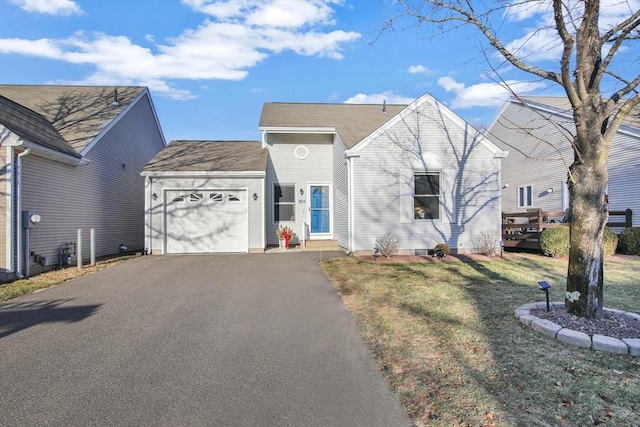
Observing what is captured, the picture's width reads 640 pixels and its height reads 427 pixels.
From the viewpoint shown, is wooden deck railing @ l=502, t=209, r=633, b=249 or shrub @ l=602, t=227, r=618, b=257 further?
wooden deck railing @ l=502, t=209, r=633, b=249

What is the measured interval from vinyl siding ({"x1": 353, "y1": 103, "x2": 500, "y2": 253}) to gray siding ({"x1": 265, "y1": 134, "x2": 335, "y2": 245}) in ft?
10.9

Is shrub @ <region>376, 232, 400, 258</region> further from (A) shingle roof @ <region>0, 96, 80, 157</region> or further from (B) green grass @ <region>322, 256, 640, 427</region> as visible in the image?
(A) shingle roof @ <region>0, 96, 80, 157</region>

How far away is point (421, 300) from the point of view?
6527 millimetres

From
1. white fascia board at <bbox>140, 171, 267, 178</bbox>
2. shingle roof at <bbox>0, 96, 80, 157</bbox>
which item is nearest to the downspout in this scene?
shingle roof at <bbox>0, 96, 80, 157</bbox>

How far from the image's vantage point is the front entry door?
15.4 metres

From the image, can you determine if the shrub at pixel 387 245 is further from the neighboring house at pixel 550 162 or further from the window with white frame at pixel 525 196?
the window with white frame at pixel 525 196

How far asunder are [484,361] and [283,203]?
11.8m

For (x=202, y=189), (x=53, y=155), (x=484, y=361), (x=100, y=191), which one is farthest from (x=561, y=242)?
(x=100, y=191)

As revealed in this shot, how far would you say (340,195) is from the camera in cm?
1398

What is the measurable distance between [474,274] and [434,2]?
5.81 metres

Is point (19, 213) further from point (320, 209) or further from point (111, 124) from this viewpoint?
point (320, 209)

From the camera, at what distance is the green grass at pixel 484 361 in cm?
308

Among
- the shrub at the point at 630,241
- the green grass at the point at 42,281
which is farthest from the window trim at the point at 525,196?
the green grass at the point at 42,281

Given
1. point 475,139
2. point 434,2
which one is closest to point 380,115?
point 475,139
